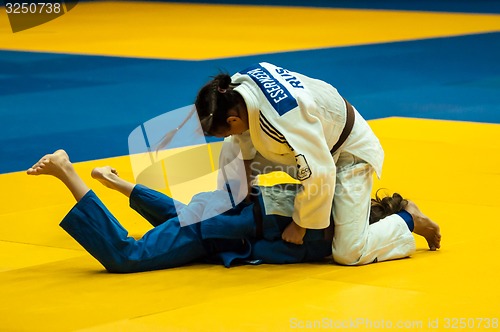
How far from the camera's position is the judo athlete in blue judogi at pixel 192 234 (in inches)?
174

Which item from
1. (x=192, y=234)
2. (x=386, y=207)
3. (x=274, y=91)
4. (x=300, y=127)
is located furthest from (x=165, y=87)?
(x=300, y=127)

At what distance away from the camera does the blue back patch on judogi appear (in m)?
4.37

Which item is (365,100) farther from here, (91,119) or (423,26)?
(423,26)

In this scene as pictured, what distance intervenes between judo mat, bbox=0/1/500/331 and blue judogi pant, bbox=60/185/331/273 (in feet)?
0.24

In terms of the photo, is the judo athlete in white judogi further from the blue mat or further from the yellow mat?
the blue mat

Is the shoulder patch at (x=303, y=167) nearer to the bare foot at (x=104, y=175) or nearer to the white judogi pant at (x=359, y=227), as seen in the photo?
the white judogi pant at (x=359, y=227)

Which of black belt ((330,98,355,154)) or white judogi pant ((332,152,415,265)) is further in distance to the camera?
black belt ((330,98,355,154))

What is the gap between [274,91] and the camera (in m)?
4.42

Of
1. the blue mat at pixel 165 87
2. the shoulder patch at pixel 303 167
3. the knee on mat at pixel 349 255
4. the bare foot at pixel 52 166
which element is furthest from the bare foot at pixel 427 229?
the blue mat at pixel 165 87

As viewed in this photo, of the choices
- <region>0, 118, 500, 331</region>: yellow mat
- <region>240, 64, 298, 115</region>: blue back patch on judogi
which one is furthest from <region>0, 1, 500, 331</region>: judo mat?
<region>240, 64, 298, 115</region>: blue back patch on judogi

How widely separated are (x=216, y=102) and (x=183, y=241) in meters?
0.65

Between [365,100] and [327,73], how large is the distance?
153 centimetres

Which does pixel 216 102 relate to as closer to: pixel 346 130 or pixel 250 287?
pixel 346 130

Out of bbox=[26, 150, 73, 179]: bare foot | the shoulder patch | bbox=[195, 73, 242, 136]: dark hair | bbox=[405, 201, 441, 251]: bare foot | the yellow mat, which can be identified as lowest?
the yellow mat
